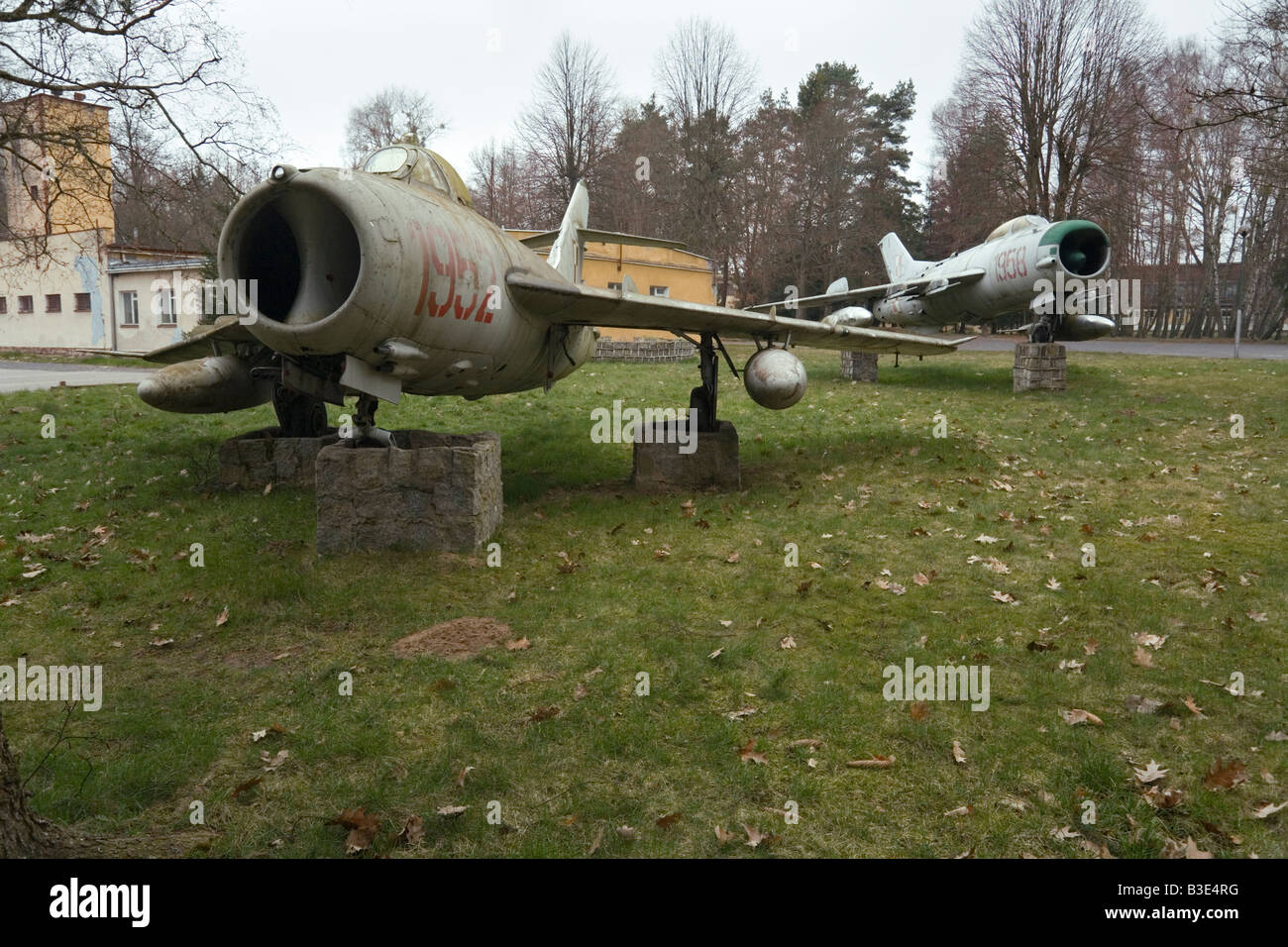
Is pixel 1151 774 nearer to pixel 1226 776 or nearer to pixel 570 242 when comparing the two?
pixel 1226 776

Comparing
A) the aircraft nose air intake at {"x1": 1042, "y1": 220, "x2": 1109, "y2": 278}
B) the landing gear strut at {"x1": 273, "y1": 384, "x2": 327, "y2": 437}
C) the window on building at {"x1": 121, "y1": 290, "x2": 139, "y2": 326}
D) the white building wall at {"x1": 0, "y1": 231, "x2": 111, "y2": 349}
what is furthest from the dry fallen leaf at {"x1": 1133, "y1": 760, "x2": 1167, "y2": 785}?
the window on building at {"x1": 121, "y1": 290, "x2": 139, "y2": 326}

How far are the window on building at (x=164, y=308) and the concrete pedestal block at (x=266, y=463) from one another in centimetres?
2859

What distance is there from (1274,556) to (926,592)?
131 inches

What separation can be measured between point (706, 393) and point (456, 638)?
5.90 metres

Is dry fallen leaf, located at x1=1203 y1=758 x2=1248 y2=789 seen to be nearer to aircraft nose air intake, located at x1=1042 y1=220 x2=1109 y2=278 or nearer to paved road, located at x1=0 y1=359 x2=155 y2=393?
aircraft nose air intake, located at x1=1042 y1=220 x2=1109 y2=278

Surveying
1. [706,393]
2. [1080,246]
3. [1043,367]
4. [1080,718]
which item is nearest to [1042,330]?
[1043,367]

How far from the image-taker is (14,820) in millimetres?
3047

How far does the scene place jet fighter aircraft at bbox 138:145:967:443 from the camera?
6266 millimetres

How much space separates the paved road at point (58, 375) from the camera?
1895cm

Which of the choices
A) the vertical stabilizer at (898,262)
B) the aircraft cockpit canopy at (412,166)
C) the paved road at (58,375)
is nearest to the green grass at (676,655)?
the aircraft cockpit canopy at (412,166)

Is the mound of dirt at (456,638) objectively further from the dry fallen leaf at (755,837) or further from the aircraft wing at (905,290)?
the aircraft wing at (905,290)

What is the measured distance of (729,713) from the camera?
187 inches

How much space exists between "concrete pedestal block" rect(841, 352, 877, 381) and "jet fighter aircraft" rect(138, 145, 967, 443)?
32.5ft
